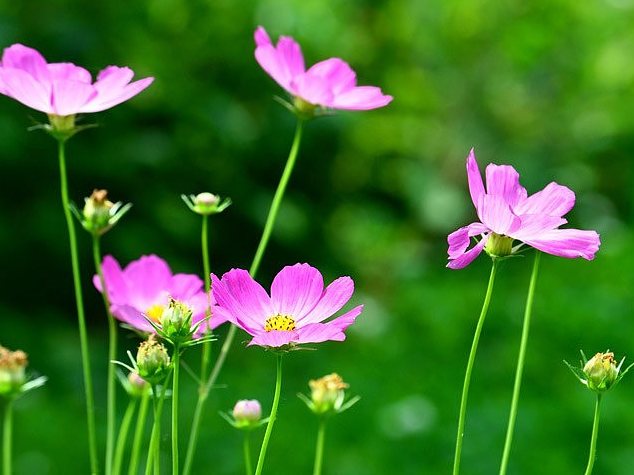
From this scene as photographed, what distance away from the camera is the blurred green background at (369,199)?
1775 millimetres

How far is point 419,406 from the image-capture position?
6.06ft

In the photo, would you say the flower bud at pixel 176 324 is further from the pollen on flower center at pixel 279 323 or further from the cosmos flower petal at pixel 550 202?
the cosmos flower petal at pixel 550 202

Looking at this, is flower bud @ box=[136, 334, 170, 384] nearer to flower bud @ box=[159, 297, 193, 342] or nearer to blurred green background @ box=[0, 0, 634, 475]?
flower bud @ box=[159, 297, 193, 342]

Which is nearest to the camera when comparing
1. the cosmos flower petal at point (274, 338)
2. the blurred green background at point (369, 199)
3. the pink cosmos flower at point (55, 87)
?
the cosmos flower petal at point (274, 338)

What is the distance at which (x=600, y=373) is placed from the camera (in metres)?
0.47

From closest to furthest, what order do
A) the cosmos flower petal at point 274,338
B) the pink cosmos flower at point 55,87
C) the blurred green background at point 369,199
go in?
1. the cosmos flower petal at point 274,338
2. the pink cosmos flower at point 55,87
3. the blurred green background at point 369,199

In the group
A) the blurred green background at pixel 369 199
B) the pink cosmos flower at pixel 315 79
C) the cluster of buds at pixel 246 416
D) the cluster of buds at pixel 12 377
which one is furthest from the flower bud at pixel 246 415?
the blurred green background at pixel 369 199

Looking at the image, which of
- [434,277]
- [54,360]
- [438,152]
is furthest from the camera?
[438,152]

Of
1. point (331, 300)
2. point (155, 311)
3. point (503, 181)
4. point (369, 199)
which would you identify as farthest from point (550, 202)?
point (369, 199)

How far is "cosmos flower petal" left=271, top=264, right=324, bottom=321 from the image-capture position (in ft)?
1.66

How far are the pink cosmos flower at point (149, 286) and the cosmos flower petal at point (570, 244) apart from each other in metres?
0.22

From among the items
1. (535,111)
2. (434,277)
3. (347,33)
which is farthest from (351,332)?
(535,111)

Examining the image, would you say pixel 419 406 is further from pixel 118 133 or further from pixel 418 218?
pixel 418 218

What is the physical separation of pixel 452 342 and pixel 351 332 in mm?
Answer: 351
